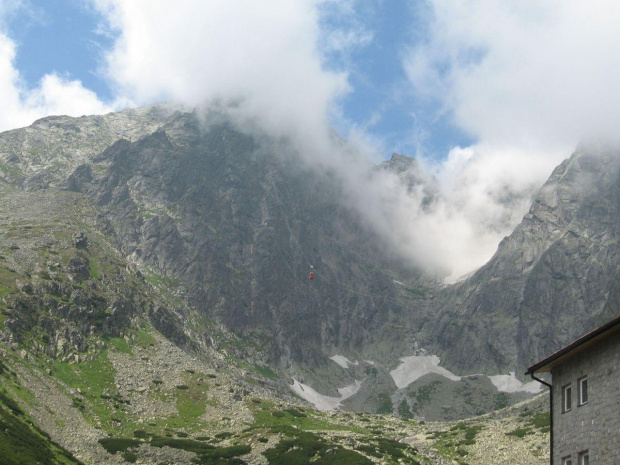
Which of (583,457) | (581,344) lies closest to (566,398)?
(583,457)

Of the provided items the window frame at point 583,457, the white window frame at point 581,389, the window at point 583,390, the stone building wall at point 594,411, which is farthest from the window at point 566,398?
→ the window frame at point 583,457

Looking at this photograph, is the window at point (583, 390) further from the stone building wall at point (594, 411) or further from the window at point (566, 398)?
the window at point (566, 398)

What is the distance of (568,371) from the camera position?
26906mm

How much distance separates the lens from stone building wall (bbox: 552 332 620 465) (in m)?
22.8

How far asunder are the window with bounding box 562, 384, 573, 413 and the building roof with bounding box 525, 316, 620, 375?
1358mm

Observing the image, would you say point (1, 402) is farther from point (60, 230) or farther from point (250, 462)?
point (60, 230)

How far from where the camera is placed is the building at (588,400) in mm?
22891

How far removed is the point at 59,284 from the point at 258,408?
6398 cm

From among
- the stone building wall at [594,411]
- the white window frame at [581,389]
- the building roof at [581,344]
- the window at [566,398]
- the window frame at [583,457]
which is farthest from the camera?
the window at [566,398]

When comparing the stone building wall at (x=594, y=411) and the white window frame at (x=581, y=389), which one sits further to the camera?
the white window frame at (x=581, y=389)

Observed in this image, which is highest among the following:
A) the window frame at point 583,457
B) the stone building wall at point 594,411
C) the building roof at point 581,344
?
the building roof at point 581,344

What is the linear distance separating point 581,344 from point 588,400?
101 inches

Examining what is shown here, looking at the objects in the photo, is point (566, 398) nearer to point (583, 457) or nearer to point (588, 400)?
point (588, 400)

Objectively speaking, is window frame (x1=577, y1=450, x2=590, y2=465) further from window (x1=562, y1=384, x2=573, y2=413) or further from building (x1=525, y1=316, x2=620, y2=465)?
window (x1=562, y1=384, x2=573, y2=413)
